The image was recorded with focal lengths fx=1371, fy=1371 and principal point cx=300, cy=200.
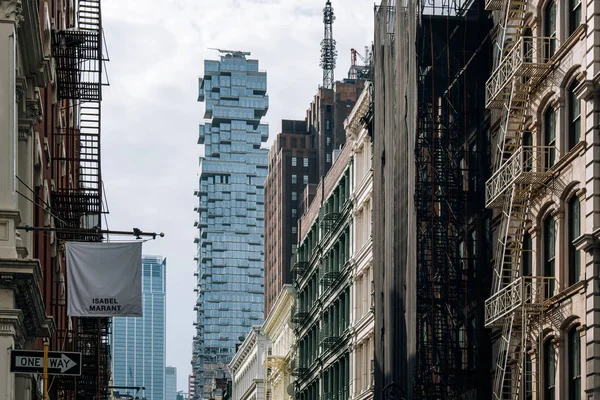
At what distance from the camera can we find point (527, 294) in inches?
1634

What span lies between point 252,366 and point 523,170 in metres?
90.9

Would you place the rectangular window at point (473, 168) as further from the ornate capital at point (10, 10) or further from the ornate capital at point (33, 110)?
the ornate capital at point (10, 10)

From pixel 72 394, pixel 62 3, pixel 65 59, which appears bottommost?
pixel 72 394

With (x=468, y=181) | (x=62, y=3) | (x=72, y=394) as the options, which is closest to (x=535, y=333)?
(x=468, y=181)

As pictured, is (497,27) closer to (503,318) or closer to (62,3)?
(503,318)

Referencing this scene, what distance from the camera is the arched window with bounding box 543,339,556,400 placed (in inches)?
1588

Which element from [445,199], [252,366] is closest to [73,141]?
[445,199]

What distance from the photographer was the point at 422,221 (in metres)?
53.1

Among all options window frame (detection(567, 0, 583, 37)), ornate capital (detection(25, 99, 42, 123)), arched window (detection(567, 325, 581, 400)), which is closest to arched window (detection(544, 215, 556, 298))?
arched window (detection(567, 325, 581, 400))

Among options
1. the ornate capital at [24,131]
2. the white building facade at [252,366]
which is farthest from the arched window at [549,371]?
the white building facade at [252,366]

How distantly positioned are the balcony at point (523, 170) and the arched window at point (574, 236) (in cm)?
171

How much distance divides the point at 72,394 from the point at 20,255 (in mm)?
21955

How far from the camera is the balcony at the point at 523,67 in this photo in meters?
41.8

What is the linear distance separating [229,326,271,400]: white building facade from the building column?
92.3 m
